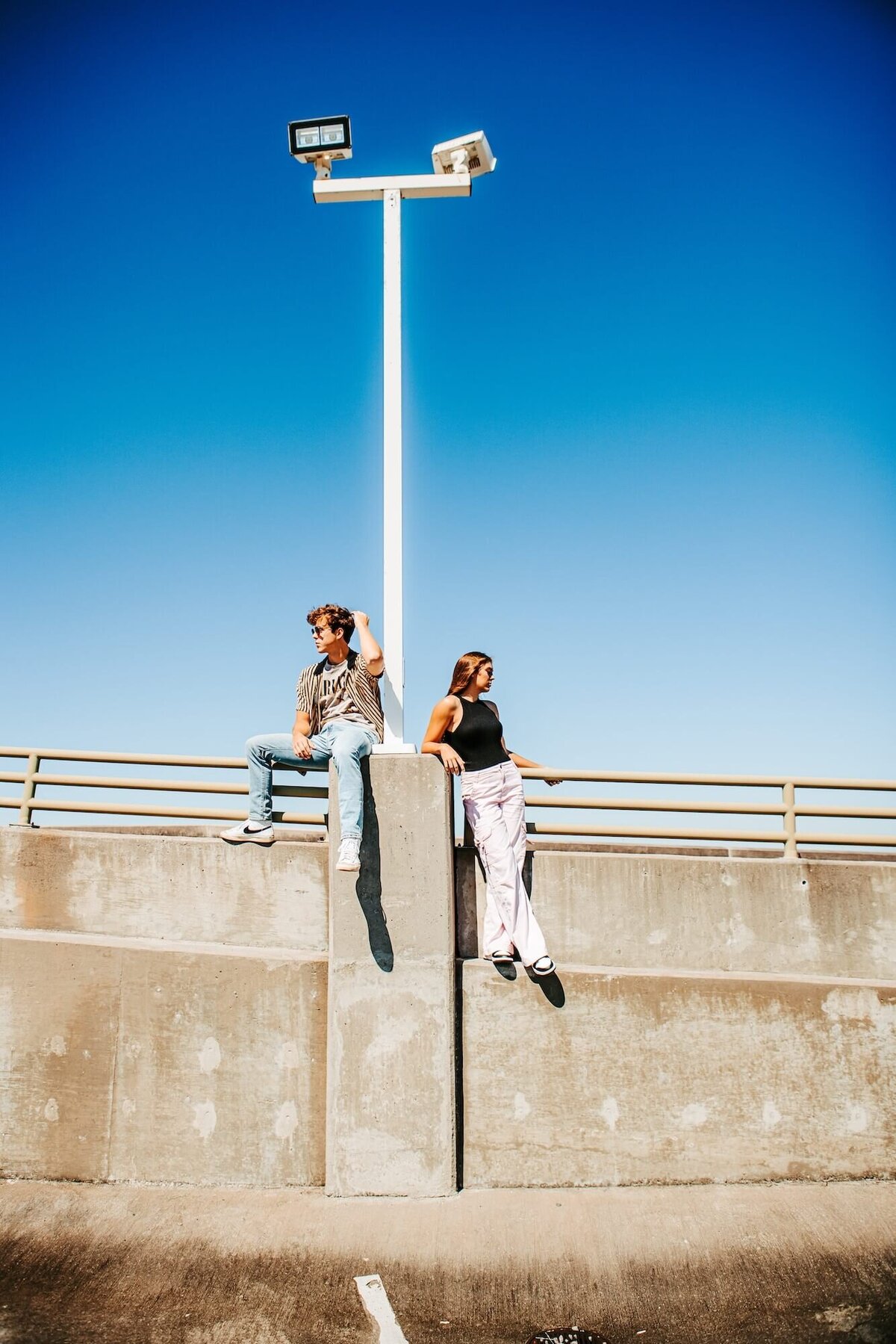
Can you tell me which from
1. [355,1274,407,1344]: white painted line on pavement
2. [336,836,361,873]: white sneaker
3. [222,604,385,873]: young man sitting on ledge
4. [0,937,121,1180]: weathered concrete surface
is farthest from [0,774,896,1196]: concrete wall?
[355,1274,407,1344]: white painted line on pavement

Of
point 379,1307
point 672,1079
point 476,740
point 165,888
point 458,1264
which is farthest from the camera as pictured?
point 165,888

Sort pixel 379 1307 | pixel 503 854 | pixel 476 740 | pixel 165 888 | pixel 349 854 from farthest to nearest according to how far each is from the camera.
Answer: pixel 165 888 < pixel 476 740 < pixel 503 854 < pixel 349 854 < pixel 379 1307

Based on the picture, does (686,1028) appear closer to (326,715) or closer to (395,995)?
(395,995)

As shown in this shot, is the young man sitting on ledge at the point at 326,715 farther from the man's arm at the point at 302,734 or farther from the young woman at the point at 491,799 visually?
the young woman at the point at 491,799

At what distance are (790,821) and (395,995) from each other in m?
3.14

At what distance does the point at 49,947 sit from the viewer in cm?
643

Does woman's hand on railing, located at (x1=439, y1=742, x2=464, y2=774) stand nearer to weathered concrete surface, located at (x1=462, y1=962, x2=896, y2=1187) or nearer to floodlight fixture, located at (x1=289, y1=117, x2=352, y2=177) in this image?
weathered concrete surface, located at (x1=462, y1=962, x2=896, y2=1187)

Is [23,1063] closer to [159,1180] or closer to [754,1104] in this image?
[159,1180]

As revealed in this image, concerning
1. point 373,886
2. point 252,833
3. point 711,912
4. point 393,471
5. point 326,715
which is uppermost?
point 393,471

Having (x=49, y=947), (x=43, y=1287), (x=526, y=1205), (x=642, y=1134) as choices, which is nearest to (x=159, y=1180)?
(x=43, y=1287)

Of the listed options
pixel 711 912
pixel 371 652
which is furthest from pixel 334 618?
pixel 711 912

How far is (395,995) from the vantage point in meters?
5.96

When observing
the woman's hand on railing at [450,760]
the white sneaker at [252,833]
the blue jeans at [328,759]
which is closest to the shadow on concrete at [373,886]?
the blue jeans at [328,759]

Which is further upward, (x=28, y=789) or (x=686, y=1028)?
(x=28, y=789)
